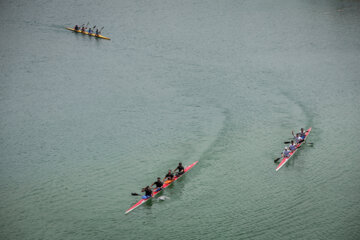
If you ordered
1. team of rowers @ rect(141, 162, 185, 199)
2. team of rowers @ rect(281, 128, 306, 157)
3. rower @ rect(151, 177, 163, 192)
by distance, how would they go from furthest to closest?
team of rowers @ rect(281, 128, 306, 157), rower @ rect(151, 177, 163, 192), team of rowers @ rect(141, 162, 185, 199)

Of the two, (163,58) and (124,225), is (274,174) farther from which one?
(163,58)

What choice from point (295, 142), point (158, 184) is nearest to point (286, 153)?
point (295, 142)

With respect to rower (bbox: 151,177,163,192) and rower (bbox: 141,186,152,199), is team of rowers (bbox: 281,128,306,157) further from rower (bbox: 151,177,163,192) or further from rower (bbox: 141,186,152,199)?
rower (bbox: 141,186,152,199)

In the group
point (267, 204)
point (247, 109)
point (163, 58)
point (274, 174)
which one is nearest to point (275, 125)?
point (247, 109)

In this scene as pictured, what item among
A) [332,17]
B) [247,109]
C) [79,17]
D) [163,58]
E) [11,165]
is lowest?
[11,165]

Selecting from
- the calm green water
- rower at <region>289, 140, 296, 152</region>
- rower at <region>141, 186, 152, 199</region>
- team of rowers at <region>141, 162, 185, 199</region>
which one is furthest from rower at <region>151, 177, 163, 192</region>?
rower at <region>289, 140, 296, 152</region>

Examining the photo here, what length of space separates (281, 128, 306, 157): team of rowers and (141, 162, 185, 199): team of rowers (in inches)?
345

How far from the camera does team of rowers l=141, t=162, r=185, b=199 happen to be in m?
27.1

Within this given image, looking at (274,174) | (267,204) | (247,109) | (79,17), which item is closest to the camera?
(267,204)

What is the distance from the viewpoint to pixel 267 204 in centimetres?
2725

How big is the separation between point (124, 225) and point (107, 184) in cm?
481

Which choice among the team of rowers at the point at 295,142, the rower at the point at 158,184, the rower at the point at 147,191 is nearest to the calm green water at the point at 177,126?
the rower at the point at 147,191

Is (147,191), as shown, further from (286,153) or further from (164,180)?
(286,153)

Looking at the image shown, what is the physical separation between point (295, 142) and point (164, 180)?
41.6 feet
